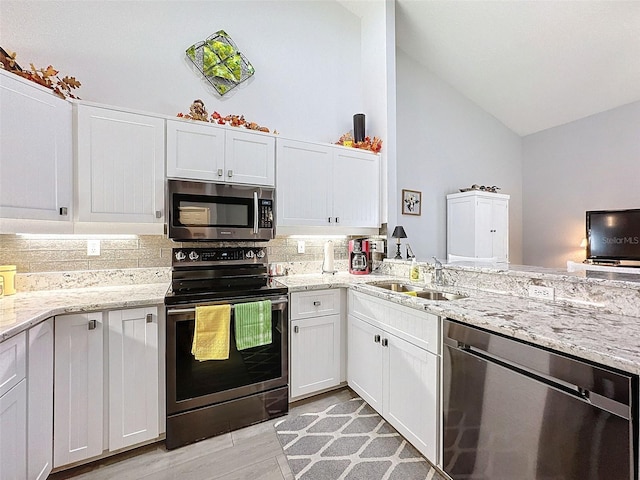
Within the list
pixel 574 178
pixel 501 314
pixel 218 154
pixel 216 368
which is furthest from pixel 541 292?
pixel 574 178

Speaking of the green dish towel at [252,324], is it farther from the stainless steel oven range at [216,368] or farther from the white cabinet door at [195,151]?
the white cabinet door at [195,151]

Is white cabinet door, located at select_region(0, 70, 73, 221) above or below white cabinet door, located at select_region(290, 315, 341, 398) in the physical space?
above

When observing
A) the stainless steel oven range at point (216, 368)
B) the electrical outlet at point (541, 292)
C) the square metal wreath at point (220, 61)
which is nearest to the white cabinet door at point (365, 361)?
the stainless steel oven range at point (216, 368)

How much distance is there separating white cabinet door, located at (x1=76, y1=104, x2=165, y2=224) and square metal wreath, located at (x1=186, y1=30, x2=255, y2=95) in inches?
33.7

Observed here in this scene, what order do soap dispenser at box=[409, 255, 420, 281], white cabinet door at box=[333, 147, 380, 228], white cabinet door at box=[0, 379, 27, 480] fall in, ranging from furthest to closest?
white cabinet door at box=[333, 147, 380, 228] → soap dispenser at box=[409, 255, 420, 281] → white cabinet door at box=[0, 379, 27, 480]

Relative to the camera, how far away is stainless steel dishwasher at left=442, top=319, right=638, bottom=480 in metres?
0.94

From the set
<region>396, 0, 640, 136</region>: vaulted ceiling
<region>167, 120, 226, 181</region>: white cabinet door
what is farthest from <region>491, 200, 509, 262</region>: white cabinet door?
<region>167, 120, 226, 181</region>: white cabinet door

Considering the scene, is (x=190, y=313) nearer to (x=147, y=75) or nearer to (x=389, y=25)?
(x=147, y=75)

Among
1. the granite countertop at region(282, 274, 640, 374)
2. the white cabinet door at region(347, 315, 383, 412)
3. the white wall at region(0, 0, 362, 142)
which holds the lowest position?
the white cabinet door at region(347, 315, 383, 412)

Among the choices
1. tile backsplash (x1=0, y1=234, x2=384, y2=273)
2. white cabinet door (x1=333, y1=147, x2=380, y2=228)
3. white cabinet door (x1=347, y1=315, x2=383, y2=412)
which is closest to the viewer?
tile backsplash (x1=0, y1=234, x2=384, y2=273)

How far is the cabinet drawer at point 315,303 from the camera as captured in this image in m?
2.25

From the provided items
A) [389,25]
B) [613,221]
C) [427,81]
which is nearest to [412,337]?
[389,25]

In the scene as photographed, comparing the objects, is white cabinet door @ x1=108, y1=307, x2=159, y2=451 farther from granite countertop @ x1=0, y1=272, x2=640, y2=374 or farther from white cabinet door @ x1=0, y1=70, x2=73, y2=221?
white cabinet door @ x1=0, y1=70, x2=73, y2=221

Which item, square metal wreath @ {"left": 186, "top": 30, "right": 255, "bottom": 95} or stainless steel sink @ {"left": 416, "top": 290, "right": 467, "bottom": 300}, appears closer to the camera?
stainless steel sink @ {"left": 416, "top": 290, "right": 467, "bottom": 300}
